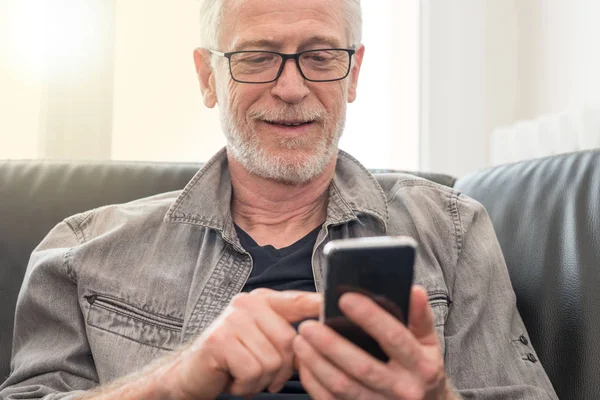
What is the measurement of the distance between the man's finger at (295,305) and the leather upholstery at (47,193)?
0.79 m

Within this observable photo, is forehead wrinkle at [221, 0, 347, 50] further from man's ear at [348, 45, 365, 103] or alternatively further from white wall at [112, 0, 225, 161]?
white wall at [112, 0, 225, 161]

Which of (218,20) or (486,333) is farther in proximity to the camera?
(218,20)

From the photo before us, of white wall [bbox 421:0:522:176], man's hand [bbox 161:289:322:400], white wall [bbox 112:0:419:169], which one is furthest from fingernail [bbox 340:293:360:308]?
white wall [bbox 421:0:522:176]

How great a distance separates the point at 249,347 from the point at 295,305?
62 mm

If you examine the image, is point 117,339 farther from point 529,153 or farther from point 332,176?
point 529,153

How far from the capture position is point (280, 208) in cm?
125

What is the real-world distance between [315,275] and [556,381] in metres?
0.39

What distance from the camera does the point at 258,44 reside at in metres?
1.21

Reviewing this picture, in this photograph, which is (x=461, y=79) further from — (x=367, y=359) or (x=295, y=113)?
(x=367, y=359)

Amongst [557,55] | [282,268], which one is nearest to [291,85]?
[282,268]

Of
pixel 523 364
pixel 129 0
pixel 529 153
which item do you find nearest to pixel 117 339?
pixel 523 364

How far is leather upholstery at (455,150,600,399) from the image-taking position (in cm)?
101

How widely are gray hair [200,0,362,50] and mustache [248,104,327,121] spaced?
0.17 metres

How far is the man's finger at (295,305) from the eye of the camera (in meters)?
0.69
